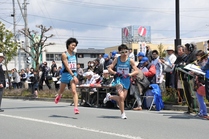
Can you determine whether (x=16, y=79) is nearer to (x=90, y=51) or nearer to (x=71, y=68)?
(x=71, y=68)

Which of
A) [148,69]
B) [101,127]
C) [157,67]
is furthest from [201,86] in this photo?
[157,67]

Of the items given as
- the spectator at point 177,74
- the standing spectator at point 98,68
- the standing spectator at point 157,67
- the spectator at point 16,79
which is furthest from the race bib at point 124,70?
the spectator at point 16,79

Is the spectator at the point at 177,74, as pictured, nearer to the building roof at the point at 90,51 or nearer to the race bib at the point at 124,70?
the race bib at the point at 124,70

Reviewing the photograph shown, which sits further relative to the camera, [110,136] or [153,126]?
[153,126]

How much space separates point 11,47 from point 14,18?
48.1ft

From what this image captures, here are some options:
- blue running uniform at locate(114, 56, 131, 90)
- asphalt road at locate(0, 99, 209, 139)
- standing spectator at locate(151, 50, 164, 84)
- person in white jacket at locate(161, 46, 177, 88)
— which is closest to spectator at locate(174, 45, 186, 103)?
person in white jacket at locate(161, 46, 177, 88)

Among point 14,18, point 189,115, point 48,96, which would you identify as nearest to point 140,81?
point 189,115

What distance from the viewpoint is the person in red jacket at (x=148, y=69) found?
1226 cm

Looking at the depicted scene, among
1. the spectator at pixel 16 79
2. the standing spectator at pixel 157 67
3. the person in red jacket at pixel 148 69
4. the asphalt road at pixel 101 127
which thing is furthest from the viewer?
the spectator at pixel 16 79

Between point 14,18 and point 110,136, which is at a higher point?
point 14,18

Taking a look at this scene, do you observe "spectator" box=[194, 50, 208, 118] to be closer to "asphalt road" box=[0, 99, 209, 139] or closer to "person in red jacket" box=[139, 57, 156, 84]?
"asphalt road" box=[0, 99, 209, 139]

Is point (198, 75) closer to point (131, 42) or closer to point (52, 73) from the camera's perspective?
point (52, 73)

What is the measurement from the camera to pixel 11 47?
29.1 metres

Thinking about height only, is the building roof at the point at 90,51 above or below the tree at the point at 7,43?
above
